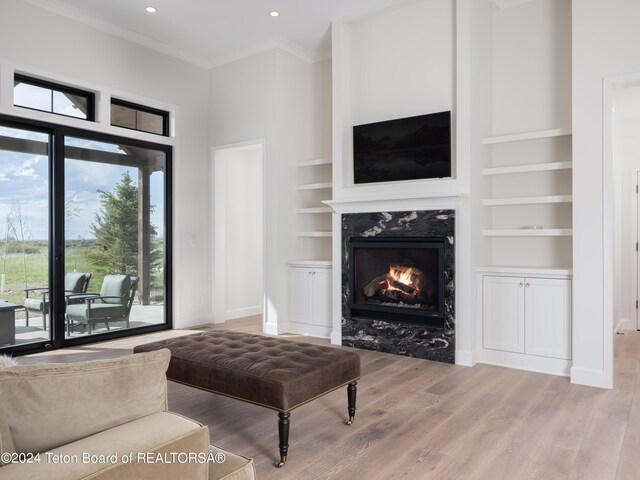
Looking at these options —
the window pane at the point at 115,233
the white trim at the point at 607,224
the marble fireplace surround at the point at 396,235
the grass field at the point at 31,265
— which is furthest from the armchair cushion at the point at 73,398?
the window pane at the point at 115,233

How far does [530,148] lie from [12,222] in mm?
4976

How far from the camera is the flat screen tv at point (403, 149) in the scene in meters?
4.39

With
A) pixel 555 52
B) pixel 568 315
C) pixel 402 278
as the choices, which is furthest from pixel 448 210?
pixel 555 52

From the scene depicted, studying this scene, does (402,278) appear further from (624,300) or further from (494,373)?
(624,300)

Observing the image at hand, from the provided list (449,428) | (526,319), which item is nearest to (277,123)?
(526,319)

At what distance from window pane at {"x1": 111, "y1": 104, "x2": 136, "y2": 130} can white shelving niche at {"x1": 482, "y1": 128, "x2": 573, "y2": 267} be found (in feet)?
12.9

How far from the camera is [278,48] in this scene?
18.4ft

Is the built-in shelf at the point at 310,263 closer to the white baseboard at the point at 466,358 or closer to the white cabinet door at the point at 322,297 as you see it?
the white cabinet door at the point at 322,297

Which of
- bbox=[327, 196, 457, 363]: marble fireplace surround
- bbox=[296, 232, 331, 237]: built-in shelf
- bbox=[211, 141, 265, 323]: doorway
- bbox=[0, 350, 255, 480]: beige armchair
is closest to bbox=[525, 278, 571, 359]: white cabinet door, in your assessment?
bbox=[327, 196, 457, 363]: marble fireplace surround

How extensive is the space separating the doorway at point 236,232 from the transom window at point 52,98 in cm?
165

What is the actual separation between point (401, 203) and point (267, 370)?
2560 millimetres

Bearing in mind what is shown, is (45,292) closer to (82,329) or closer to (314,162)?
(82,329)

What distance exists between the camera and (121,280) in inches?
212

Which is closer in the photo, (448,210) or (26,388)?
(26,388)
